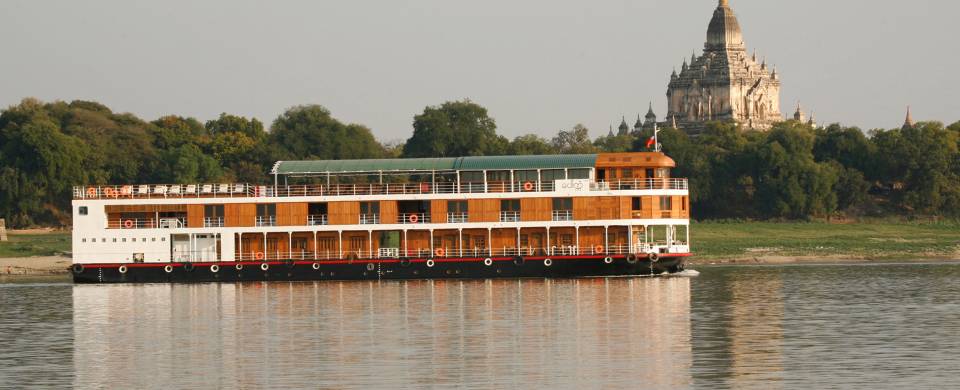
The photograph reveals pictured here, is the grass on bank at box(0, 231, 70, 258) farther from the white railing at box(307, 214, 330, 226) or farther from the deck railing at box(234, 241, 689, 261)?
the white railing at box(307, 214, 330, 226)

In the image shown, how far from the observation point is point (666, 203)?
66500 mm

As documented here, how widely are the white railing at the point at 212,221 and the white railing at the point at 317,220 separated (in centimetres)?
360

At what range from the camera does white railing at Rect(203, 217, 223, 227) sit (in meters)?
68.4

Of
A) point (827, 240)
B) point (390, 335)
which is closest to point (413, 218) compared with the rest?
point (390, 335)

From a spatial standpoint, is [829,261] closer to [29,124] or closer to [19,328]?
[19,328]

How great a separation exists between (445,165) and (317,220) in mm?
5711

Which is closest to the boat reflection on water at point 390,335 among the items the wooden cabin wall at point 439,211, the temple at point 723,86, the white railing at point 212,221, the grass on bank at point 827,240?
the wooden cabin wall at point 439,211

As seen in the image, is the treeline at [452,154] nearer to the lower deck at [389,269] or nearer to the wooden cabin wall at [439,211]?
the lower deck at [389,269]

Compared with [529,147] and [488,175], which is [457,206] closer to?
[488,175]

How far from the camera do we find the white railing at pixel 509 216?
6731 centimetres

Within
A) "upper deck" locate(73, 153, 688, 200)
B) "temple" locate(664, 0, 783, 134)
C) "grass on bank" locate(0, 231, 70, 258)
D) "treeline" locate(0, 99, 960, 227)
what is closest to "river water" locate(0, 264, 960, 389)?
"upper deck" locate(73, 153, 688, 200)

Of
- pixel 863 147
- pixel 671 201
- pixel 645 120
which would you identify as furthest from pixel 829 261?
pixel 645 120

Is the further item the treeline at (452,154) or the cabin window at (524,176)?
the treeline at (452,154)

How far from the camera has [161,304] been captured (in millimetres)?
55781
